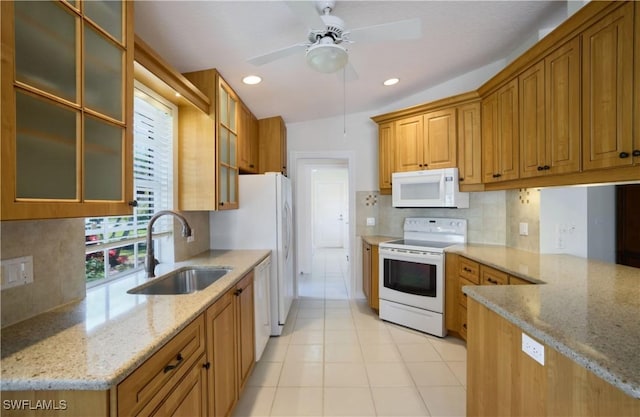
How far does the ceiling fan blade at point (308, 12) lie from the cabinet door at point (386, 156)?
2067 millimetres

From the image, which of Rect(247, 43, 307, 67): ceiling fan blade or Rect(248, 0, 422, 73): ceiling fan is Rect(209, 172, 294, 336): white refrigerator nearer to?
Rect(247, 43, 307, 67): ceiling fan blade

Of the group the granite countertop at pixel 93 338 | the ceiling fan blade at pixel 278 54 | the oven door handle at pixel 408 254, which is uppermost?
the ceiling fan blade at pixel 278 54

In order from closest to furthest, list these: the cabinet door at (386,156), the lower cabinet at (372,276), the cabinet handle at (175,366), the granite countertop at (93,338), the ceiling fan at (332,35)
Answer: the granite countertop at (93,338) < the cabinet handle at (175,366) < the ceiling fan at (332,35) < the lower cabinet at (372,276) < the cabinet door at (386,156)

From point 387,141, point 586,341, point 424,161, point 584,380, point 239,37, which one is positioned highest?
point 239,37

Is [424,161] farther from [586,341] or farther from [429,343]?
[586,341]

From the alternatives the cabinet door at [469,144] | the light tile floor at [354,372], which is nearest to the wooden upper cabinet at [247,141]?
the light tile floor at [354,372]

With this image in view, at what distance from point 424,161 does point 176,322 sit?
2872mm

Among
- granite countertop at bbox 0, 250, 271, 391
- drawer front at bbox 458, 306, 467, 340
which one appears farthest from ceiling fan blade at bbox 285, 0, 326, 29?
drawer front at bbox 458, 306, 467, 340

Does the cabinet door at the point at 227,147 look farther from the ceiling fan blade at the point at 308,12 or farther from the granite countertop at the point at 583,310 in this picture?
the granite countertop at the point at 583,310

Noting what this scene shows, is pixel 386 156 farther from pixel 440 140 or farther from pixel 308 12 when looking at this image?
pixel 308 12

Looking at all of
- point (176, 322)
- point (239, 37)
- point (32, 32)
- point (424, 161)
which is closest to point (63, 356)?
point (176, 322)

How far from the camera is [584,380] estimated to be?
2.79ft

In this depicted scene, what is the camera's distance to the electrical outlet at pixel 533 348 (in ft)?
3.28

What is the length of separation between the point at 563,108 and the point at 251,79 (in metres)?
2.34
